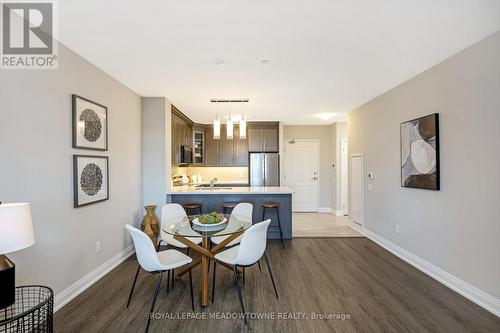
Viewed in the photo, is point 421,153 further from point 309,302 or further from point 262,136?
point 262,136

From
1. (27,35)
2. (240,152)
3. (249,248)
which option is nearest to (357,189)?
(240,152)

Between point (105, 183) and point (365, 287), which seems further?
point (105, 183)

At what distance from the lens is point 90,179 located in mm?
2971

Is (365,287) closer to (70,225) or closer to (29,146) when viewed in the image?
(70,225)

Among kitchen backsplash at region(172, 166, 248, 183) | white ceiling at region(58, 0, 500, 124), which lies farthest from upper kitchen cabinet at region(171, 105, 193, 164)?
white ceiling at region(58, 0, 500, 124)

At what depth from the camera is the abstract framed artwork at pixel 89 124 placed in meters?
2.74

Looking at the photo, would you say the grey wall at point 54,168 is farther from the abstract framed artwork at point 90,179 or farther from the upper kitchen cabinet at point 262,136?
the upper kitchen cabinet at point 262,136

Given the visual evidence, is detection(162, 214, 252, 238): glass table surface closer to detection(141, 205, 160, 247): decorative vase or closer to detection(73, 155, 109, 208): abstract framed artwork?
detection(73, 155, 109, 208): abstract framed artwork

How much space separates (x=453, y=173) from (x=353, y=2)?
7.32 feet

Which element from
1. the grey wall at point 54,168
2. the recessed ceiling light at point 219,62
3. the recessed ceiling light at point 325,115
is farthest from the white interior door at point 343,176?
the grey wall at point 54,168

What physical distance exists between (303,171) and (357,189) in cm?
230

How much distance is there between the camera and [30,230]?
5.34 ft

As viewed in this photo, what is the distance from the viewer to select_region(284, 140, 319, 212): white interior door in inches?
302

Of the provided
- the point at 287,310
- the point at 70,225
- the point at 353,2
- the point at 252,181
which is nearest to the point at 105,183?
the point at 70,225
